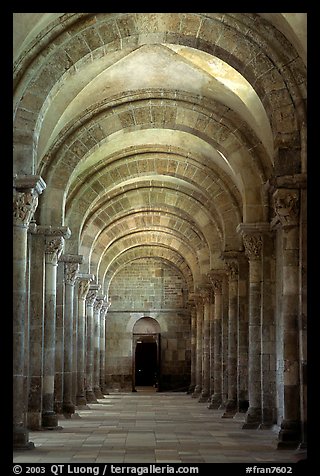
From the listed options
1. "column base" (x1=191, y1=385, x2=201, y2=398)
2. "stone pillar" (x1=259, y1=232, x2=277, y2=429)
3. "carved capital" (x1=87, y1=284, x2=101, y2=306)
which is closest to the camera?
"stone pillar" (x1=259, y1=232, x2=277, y2=429)

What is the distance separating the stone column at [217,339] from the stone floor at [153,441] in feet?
10.4

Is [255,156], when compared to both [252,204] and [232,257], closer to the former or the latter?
[252,204]

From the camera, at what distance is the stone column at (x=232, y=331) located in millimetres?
22938

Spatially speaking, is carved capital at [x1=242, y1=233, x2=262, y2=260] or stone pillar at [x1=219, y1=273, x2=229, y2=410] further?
stone pillar at [x1=219, y1=273, x2=229, y2=410]

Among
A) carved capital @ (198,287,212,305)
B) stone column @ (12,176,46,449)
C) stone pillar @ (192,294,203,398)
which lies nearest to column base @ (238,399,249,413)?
stone column @ (12,176,46,449)

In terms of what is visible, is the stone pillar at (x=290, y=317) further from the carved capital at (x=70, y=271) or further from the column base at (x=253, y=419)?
the carved capital at (x=70, y=271)

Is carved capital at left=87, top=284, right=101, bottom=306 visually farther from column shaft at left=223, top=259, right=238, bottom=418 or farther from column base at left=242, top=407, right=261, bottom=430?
column base at left=242, top=407, right=261, bottom=430

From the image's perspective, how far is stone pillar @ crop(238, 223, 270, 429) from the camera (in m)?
18.9

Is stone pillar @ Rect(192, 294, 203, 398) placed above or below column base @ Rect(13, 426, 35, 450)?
above

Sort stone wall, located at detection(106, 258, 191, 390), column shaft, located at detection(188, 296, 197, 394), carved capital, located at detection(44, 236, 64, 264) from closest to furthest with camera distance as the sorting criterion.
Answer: carved capital, located at detection(44, 236, 64, 264)
column shaft, located at detection(188, 296, 197, 394)
stone wall, located at detection(106, 258, 191, 390)

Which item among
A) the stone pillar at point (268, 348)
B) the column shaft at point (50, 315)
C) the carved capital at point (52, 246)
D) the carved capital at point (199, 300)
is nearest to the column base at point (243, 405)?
the stone pillar at point (268, 348)

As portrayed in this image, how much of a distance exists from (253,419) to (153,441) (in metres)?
4.04

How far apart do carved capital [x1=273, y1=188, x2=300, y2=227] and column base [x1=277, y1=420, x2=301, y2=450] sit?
322 centimetres
